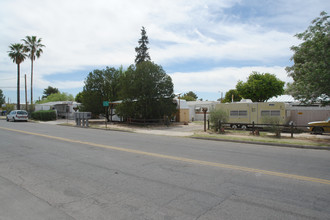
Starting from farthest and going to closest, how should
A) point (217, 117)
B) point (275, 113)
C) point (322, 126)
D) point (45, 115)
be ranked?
1. point (45, 115)
2. point (275, 113)
3. point (217, 117)
4. point (322, 126)

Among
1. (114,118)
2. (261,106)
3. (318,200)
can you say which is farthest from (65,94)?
(318,200)

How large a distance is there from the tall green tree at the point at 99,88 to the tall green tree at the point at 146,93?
16.5 feet

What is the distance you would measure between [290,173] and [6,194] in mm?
6865

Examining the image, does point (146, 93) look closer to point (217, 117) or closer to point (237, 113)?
point (217, 117)

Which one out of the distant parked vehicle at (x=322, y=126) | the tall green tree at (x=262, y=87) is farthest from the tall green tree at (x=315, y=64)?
the tall green tree at (x=262, y=87)

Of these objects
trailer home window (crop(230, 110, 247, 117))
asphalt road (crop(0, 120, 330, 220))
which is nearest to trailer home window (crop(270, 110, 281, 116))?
trailer home window (crop(230, 110, 247, 117))

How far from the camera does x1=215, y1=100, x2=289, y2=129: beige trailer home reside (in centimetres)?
1880

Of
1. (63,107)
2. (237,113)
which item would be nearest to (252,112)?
(237,113)

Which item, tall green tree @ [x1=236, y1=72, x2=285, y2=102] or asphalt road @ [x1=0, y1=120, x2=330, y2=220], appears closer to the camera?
asphalt road @ [x1=0, y1=120, x2=330, y2=220]

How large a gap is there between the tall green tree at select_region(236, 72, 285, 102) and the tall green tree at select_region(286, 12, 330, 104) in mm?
27817

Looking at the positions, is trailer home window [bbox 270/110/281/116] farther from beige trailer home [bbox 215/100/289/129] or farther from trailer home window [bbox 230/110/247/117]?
trailer home window [bbox 230/110/247/117]

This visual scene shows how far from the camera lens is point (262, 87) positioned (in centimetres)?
4006

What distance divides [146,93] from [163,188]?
64.2 ft

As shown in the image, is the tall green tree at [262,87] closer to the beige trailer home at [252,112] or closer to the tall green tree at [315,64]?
the beige trailer home at [252,112]
